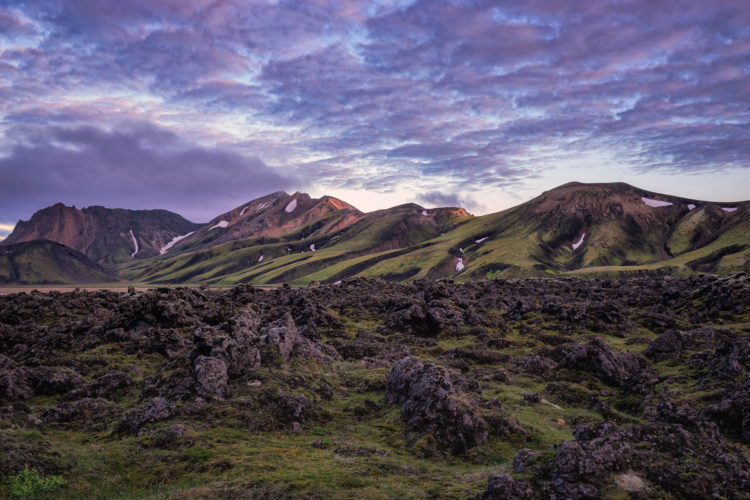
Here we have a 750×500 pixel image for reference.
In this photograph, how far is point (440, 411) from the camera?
28.7 m

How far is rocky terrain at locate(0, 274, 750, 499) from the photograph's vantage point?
1955cm

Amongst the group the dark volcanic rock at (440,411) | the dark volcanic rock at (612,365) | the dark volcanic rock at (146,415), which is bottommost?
the dark volcanic rock at (612,365)

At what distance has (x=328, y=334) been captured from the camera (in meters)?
66.5

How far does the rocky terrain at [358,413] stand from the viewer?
64.1ft

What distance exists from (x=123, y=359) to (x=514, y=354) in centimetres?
5075

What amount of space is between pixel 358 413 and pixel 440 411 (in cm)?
807

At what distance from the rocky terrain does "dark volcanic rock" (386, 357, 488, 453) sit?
0.14 m

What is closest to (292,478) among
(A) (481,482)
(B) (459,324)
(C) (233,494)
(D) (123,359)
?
(C) (233,494)

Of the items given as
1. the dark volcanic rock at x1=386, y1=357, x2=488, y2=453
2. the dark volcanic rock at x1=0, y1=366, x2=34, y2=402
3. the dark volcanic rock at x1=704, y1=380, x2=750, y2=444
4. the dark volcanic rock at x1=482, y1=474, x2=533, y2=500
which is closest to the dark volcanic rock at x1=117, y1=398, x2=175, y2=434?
the dark volcanic rock at x1=0, y1=366, x2=34, y2=402

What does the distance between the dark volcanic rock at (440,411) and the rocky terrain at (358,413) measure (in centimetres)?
14

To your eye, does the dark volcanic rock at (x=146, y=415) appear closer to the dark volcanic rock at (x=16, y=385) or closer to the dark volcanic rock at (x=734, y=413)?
the dark volcanic rock at (x=16, y=385)

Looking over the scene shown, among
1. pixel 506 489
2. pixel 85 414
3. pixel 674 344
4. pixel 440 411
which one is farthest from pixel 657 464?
pixel 674 344

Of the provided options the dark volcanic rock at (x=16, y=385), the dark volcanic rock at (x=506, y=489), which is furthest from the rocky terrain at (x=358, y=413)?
the dark volcanic rock at (x=16, y=385)

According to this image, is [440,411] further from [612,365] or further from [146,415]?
[612,365]
